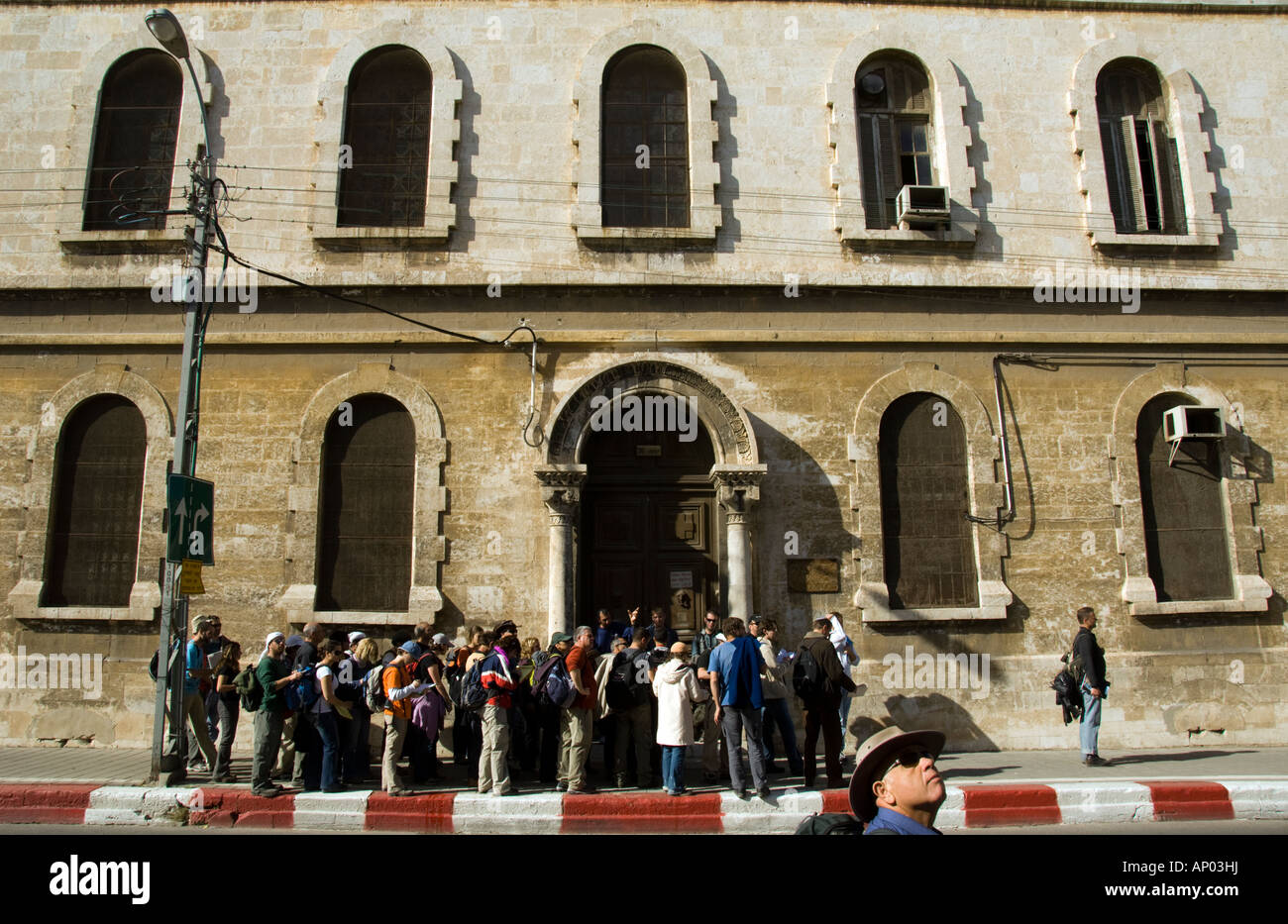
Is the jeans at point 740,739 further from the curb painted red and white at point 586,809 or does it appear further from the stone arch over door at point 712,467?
the stone arch over door at point 712,467

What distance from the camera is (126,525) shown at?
12.6m

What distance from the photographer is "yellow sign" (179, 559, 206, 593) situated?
9.35m

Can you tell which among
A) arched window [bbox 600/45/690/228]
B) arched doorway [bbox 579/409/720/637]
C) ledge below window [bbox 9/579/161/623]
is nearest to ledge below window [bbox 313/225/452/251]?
arched window [bbox 600/45/690/228]

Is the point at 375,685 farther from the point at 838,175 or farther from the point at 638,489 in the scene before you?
the point at 838,175

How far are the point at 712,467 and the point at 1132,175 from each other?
8284 millimetres

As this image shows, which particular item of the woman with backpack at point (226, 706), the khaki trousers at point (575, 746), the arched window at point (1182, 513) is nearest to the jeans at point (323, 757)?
the woman with backpack at point (226, 706)

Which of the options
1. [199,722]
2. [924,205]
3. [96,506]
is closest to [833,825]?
[199,722]

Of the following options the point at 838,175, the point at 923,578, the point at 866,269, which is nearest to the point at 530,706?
the point at 923,578

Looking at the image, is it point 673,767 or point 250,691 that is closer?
point 673,767

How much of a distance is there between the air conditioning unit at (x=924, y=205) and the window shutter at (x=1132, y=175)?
3212 millimetres

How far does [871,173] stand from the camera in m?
13.6

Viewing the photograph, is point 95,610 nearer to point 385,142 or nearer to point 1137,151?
point 385,142

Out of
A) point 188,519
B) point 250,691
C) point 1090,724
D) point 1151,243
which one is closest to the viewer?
point 250,691

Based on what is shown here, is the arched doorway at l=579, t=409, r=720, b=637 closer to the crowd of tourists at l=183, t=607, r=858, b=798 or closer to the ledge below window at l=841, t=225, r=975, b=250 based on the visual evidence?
the crowd of tourists at l=183, t=607, r=858, b=798
